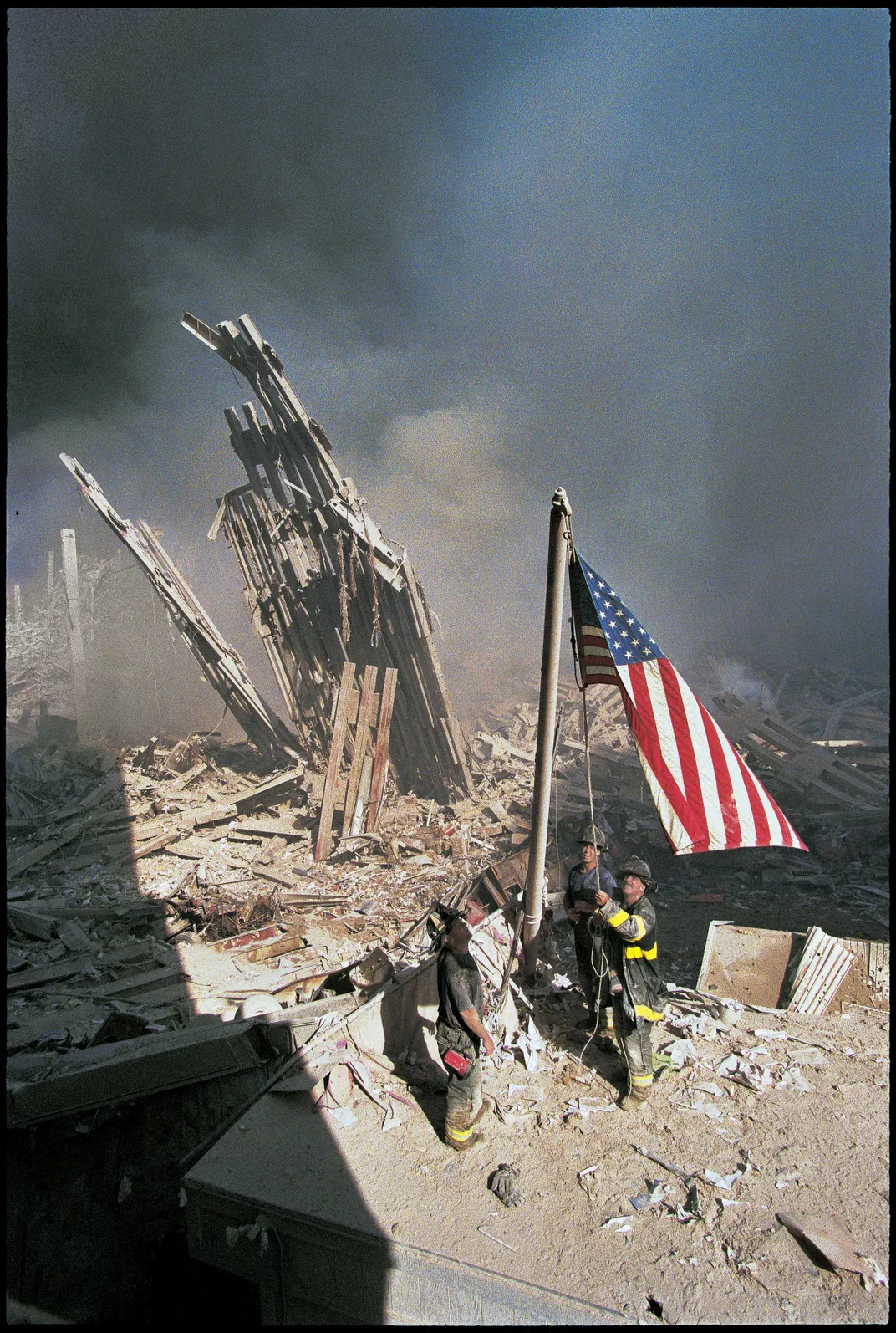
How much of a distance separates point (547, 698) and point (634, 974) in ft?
5.76

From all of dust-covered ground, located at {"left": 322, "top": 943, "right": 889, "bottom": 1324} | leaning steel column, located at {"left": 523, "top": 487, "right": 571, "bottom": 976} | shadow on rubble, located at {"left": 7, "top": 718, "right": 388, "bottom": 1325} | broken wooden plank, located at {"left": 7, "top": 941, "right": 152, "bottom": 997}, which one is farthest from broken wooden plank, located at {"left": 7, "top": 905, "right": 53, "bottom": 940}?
leaning steel column, located at {"left": 523, "top": 487, "right": 571, "bottom": 976}

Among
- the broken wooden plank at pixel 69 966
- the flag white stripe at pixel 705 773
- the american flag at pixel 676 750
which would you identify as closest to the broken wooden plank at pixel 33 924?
the broken wooden plank at pixel 69 966

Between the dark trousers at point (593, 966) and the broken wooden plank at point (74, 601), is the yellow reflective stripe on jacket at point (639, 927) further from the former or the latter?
the broken wooden plank at point (74, 601)

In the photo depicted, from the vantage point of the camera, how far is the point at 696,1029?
466cm

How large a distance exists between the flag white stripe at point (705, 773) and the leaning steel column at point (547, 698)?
0.78 metres

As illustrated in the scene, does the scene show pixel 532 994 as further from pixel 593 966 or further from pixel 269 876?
pixel 269 876

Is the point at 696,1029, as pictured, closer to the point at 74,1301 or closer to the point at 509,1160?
the point at 509,1160

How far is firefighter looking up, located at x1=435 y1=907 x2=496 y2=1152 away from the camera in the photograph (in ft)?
12.3

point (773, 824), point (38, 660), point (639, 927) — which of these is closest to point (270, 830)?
point (639, 927)

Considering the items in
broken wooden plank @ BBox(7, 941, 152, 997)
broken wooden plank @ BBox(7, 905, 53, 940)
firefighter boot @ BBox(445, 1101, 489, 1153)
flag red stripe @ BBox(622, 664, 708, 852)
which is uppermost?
flag red stripe @ BBox(622, 664, 708, 852)

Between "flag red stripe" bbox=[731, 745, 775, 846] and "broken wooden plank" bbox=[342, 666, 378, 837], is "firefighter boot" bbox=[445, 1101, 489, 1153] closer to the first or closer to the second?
"flag red stripe" bbox=[731, 745, 775, 846]

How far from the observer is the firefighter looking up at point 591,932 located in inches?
180

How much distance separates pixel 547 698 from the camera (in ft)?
13.8

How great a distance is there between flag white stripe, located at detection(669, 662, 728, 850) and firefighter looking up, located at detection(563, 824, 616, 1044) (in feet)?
2.38
